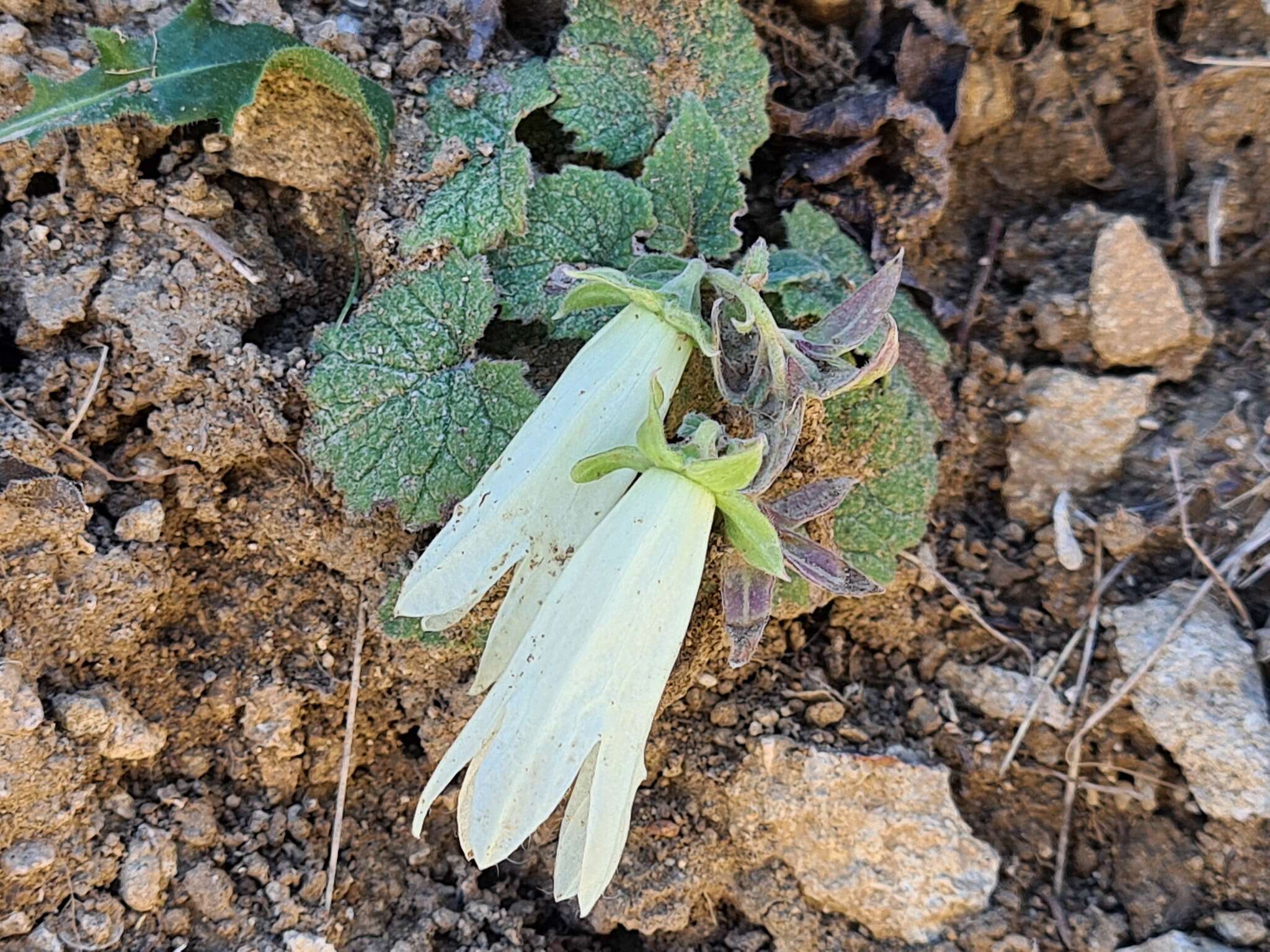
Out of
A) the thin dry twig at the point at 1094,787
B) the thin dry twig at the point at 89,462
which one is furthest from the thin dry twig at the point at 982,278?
Result: the thin dry twig at the point at 89,462

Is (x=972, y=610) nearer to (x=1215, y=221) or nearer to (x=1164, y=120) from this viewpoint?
(x=1215, y=221)

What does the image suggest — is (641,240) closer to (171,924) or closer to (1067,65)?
(1067,65)

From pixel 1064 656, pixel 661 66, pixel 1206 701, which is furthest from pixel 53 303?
pixel 1206 701

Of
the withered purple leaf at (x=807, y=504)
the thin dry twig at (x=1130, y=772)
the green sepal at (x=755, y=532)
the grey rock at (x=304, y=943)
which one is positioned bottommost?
the thin dry twig at (x=1130, y=772)

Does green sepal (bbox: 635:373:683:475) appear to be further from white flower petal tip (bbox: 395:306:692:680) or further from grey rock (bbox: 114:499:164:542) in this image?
grey rock (bbox: 114:499:164:542)

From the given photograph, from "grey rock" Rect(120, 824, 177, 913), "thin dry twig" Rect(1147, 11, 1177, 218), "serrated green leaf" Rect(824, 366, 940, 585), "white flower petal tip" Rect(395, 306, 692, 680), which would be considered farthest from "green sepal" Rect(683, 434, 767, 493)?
"thin dry twig" Rect(1147, 11, 1177, 218)

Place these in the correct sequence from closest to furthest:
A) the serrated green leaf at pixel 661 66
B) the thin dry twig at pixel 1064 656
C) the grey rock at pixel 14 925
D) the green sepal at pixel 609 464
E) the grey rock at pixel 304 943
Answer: the green sepal at pixel 609 464 → the grey rock at pixel 14 925 → the grey rock at pixel 304 943 → the thin dry twig at pixel 1064 656 → the serrated green leaf at pixel 661 66

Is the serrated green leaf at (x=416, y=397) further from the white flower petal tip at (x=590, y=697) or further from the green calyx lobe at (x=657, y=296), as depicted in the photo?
the white flower petal tip at (x=590, y=697)
